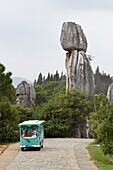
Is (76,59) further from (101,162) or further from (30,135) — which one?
(101,162)

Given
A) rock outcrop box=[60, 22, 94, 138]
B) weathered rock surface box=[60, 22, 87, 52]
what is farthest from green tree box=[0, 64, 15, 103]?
weathered rock surface box=[60, 22, 87, 52]

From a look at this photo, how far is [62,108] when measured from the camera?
43.7 metres

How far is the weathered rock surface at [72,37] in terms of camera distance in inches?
1923

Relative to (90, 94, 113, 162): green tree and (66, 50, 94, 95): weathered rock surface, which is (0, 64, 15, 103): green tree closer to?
(90, 94, 113, 162): green tree

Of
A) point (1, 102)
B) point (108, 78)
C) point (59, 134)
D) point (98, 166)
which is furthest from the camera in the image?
point (108, 78)

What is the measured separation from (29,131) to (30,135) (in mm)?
317

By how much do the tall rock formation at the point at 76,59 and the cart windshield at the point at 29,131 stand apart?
20276 millimetres

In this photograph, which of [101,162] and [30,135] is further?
[30,135]

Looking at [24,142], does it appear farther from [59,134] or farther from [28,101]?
[28,101]

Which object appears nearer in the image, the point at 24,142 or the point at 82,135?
the point at 24,142

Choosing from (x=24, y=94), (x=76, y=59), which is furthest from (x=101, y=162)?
(x=24, y=94)

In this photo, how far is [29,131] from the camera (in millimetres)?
28188

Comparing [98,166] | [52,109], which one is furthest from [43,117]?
[98,166]

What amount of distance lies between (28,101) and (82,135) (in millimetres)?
10212
